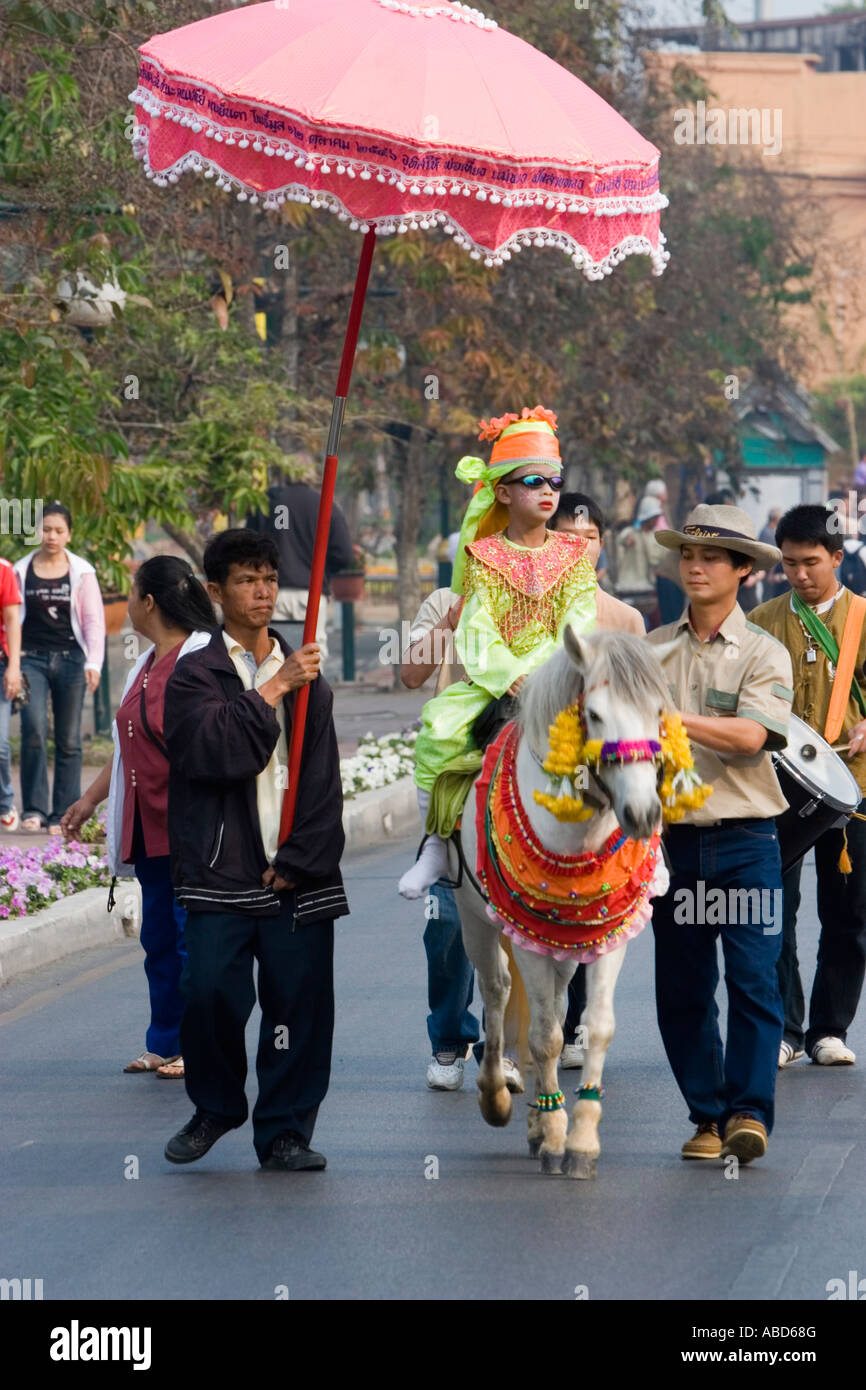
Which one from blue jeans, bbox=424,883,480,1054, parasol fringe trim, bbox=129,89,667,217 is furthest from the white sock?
parasol fringe trim, bbox=129,89,667,217

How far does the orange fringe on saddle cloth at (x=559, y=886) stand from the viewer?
6516mm

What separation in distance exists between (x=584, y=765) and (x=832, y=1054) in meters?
2.71

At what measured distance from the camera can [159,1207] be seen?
21.5 feet

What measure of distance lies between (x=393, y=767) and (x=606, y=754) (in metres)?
10.4

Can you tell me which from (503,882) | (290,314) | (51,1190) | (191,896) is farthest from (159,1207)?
(290,314)

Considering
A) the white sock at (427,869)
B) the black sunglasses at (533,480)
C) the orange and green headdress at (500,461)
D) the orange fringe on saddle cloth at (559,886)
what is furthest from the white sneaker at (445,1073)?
the black sunglasses at (533,480)

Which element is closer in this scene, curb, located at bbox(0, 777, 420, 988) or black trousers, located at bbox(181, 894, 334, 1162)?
black trousers, located at bbox(181, 894, 334, 1162)

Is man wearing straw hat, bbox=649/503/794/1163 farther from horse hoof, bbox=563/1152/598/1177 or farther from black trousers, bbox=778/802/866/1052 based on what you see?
black trousers, bbox=778/802/866/1052

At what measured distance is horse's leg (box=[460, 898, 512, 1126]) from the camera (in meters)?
7.27

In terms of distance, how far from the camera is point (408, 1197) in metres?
6.55

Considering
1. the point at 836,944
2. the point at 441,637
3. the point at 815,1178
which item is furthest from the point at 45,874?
the point at 815,1178

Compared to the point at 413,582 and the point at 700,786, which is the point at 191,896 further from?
the point at 413,582

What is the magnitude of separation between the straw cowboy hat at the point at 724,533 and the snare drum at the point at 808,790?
3.47ft

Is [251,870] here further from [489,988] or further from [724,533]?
[724,533]
